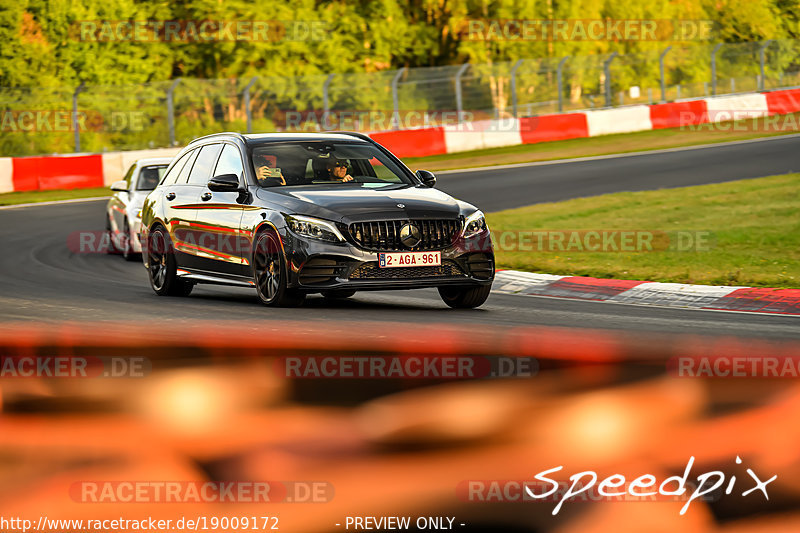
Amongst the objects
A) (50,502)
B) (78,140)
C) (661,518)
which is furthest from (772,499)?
(78,140)

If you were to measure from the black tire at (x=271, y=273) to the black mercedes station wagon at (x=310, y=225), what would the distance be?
0.04 feet

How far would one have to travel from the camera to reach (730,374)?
338 cm

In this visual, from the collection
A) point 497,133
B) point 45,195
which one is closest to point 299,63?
point 497,133

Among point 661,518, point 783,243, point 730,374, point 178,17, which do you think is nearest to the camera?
point 661,518

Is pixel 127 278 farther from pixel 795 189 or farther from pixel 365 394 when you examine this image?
pixel 365 394

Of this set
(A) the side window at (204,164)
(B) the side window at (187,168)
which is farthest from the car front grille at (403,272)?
(B) the side window at (187,168)

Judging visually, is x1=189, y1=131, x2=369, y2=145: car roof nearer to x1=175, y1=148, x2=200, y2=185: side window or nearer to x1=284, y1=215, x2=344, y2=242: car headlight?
x1=175, y1=148, x2=200, y2=185: side window

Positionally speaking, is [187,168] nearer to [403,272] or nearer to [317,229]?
[317,229]

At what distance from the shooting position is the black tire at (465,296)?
10281mm

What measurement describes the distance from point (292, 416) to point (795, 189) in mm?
16772

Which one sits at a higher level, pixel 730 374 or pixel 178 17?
pixel 178 17

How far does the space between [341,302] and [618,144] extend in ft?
75.7

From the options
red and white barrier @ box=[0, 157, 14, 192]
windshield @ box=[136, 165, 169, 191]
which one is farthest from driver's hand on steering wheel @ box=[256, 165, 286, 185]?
red and white barrier @ box=[0, 157, 14, 192]

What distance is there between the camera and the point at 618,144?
3278cm
